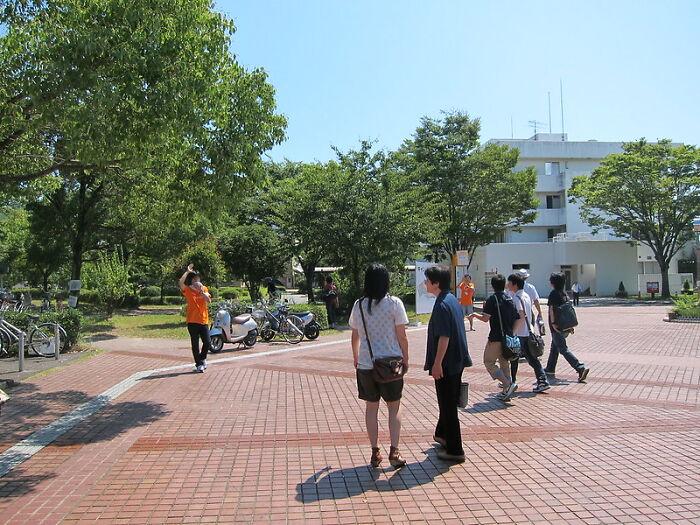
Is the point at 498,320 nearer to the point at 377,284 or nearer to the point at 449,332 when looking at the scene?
the point at 449,332

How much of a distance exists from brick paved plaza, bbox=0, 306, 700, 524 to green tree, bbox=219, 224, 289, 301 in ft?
55.0

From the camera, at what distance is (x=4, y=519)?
377 centimetres

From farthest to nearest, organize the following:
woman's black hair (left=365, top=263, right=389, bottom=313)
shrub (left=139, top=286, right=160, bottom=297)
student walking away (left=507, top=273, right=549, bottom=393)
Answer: shrub (left=139, top=286, right=160, bottom=297), student walking away (left=507, top=273, right=549, bottom=393), woman's black hair (left=365, top=263, right=389, bottom=313)

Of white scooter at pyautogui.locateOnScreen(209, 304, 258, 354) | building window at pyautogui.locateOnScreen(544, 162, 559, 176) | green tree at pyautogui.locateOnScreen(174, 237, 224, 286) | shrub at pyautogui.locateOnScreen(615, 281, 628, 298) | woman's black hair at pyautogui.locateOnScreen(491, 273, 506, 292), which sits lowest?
shrub at pyautogui.locateOnScreen(615, 281, 628, 298)

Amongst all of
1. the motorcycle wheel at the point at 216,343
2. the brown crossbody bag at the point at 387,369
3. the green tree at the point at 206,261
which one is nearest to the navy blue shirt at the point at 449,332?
the brown crossbody bag at the point at 387,369

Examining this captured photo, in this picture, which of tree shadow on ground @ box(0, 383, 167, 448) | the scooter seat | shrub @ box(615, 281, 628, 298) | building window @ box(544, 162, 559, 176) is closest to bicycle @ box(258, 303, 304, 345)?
the scooter seat

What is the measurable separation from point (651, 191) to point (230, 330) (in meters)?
31.3

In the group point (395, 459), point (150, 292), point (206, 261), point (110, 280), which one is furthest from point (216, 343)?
point (150, 292)

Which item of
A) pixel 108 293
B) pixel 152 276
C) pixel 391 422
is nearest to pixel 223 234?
pixel 108 293

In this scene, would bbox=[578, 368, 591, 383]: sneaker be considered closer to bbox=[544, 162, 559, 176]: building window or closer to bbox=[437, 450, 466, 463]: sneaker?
bbox=[437, 450, 466, 463]: sneaker

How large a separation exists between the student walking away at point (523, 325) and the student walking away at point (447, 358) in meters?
2.60

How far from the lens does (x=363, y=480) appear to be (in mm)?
4422

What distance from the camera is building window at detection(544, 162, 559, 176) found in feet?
164

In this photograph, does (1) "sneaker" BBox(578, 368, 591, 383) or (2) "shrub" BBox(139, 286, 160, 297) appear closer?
(1) "sneaker" BBox(578, 368, 591, 383)
